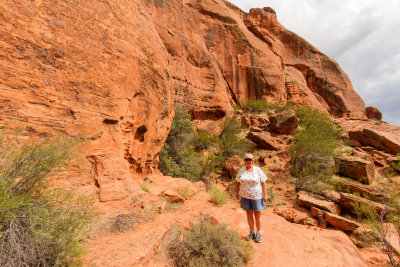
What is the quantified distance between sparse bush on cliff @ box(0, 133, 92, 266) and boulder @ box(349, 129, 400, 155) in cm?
1472

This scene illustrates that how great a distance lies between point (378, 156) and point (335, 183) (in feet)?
19.5

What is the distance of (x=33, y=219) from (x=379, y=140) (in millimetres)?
15336

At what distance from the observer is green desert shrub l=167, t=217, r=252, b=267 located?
2340 millimetres

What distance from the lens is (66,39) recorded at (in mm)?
3477

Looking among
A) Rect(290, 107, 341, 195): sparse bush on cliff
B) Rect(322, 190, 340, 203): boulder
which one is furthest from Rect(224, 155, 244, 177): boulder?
Rect(322, 190, 340, 203): boulder

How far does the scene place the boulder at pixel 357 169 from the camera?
6616mm

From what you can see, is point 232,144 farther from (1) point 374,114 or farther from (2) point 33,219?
(1) point 374,114

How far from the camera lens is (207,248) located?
8.00 feet

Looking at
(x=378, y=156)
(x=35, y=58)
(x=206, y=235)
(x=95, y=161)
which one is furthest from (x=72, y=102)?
(x=378, y=156)

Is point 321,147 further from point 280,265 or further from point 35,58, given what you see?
point 35,58

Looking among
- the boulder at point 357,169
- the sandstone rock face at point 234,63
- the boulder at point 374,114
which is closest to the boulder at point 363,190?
the boulder at point 357,169

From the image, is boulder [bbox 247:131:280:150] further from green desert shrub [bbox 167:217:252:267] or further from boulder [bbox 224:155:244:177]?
green desert shrub [bbox 167:217:252:267]

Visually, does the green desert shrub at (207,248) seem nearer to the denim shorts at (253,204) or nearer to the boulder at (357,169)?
the denim shorts at (253,204)

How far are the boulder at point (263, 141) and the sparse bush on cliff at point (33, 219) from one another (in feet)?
31.6
